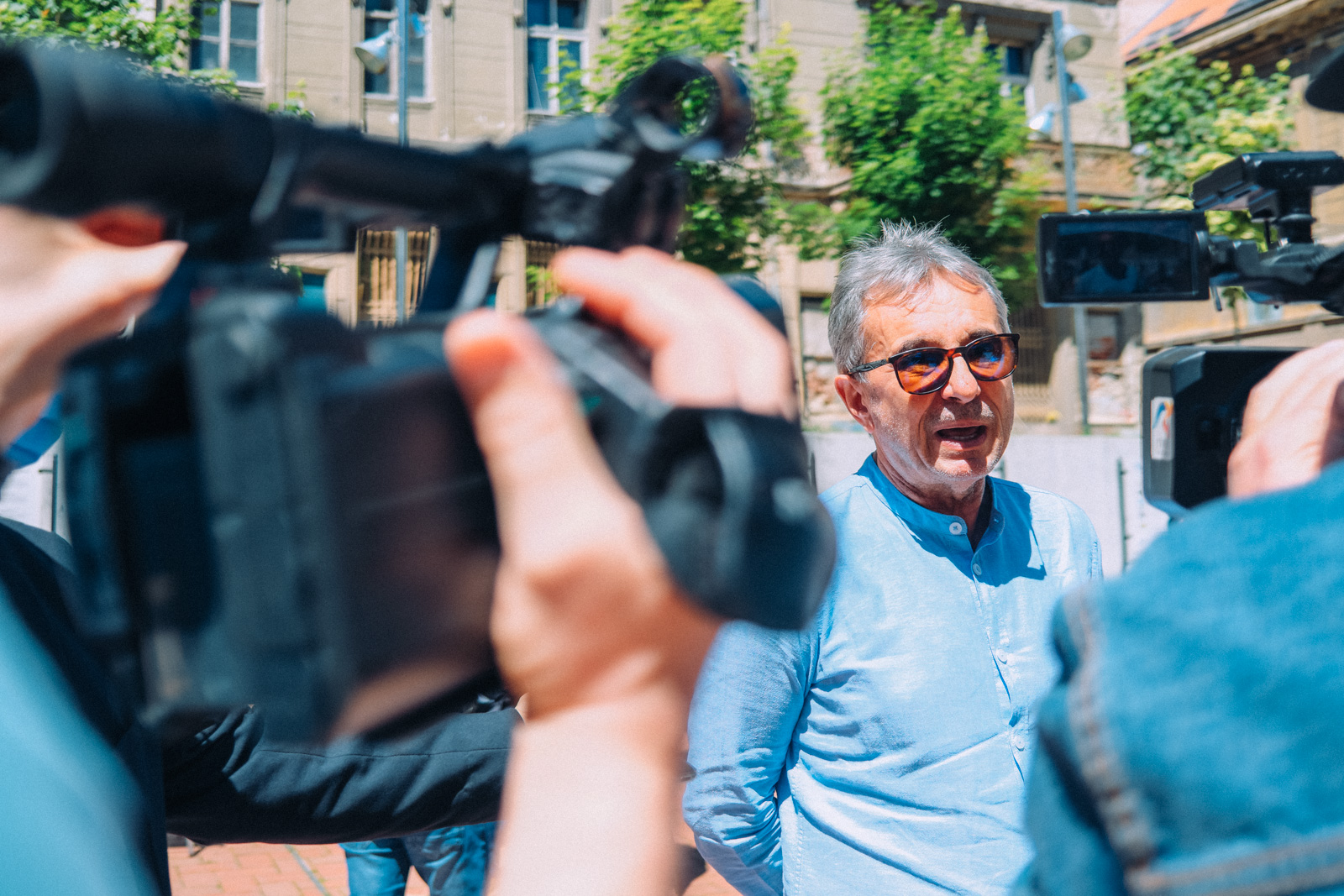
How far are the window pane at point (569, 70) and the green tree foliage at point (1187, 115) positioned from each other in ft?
27.1

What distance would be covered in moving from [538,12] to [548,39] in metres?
0.54

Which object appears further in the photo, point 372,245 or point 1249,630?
point 372,245

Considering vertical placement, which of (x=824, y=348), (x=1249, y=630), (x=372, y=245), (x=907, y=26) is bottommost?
(x=1249, y=630)

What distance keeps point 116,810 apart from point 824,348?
1774 centimetres

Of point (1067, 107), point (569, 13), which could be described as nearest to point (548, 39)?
point (569, 13)

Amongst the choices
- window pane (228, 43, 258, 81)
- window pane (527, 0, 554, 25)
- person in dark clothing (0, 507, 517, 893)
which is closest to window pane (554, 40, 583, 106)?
window pane (527, 0, 554, 25)

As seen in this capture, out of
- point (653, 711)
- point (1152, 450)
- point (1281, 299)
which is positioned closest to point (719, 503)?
point (653, 711)

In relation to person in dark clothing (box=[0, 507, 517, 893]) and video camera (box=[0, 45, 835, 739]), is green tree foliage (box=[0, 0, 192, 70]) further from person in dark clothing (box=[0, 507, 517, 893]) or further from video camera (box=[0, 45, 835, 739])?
video camera (box=[0, 45, 835, 739])

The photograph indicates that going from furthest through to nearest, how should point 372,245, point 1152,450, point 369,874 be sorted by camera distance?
point 372,245, point 369,874, point 1152,450

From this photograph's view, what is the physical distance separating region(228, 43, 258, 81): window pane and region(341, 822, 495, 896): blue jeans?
14.5m

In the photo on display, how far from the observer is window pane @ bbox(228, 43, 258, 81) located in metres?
15.6

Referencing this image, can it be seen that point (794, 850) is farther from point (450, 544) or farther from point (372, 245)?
point (372, 245)

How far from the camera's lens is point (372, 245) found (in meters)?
15.3

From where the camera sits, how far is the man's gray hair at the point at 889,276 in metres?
2.22
